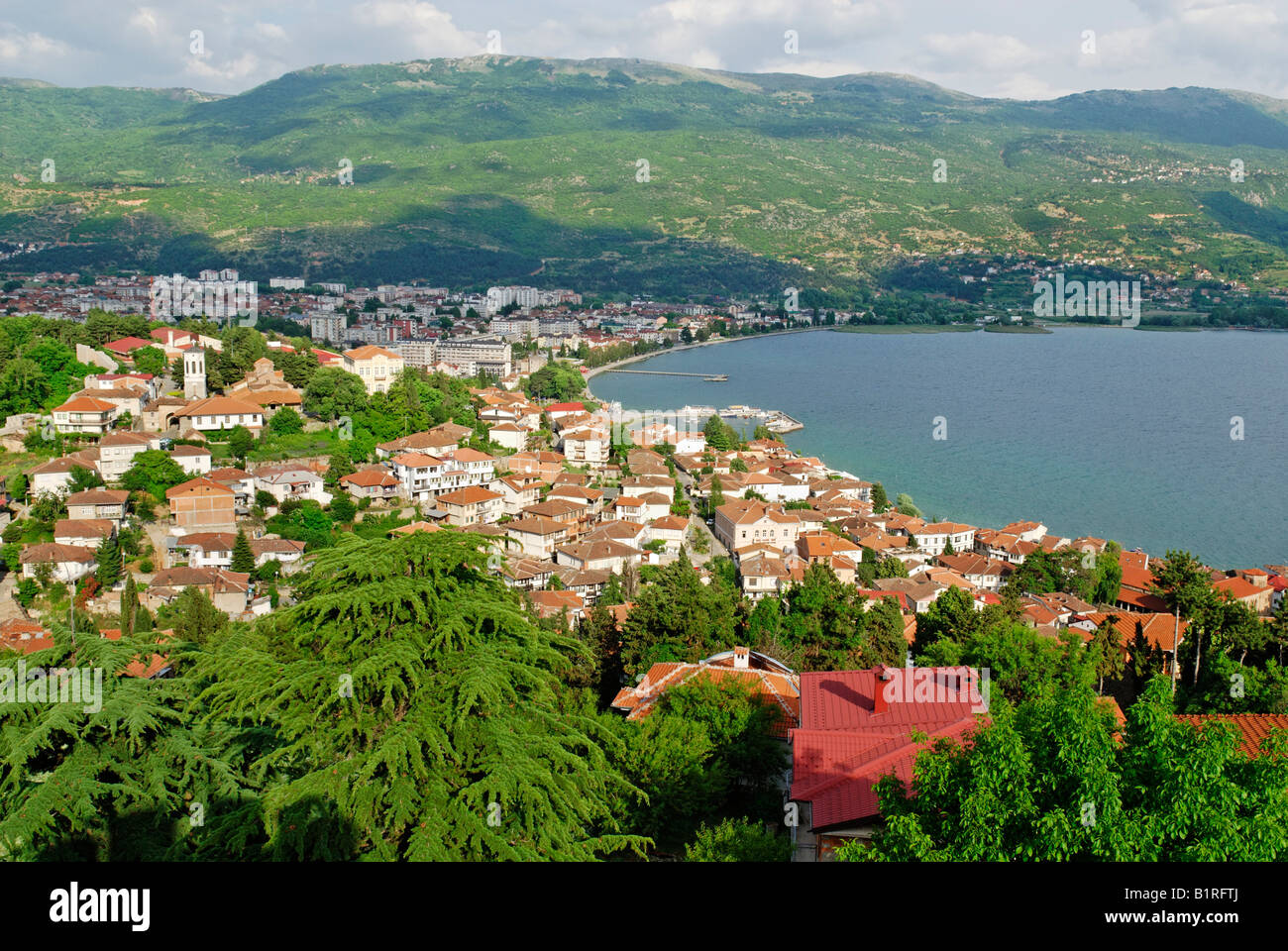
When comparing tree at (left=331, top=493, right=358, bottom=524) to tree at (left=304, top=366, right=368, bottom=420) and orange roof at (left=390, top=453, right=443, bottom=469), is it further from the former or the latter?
tree at (left=304, top=366, right=368, bottom=420)

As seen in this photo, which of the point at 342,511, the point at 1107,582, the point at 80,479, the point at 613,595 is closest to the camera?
the point at 613,595

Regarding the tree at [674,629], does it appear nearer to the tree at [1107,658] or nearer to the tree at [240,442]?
the tree at [1107,658]

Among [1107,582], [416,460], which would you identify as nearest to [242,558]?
[416,460]

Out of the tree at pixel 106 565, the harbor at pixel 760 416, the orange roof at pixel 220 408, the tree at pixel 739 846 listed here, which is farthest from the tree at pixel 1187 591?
the harbor at pixel 760 416

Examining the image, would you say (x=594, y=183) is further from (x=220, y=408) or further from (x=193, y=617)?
(x=193, y=617)

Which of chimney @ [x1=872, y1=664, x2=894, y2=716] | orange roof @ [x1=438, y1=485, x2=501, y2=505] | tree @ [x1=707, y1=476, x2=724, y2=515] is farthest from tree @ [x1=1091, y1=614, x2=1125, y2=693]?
orange roof @ [x1=438, y1=485, x2=501, y2=505]
